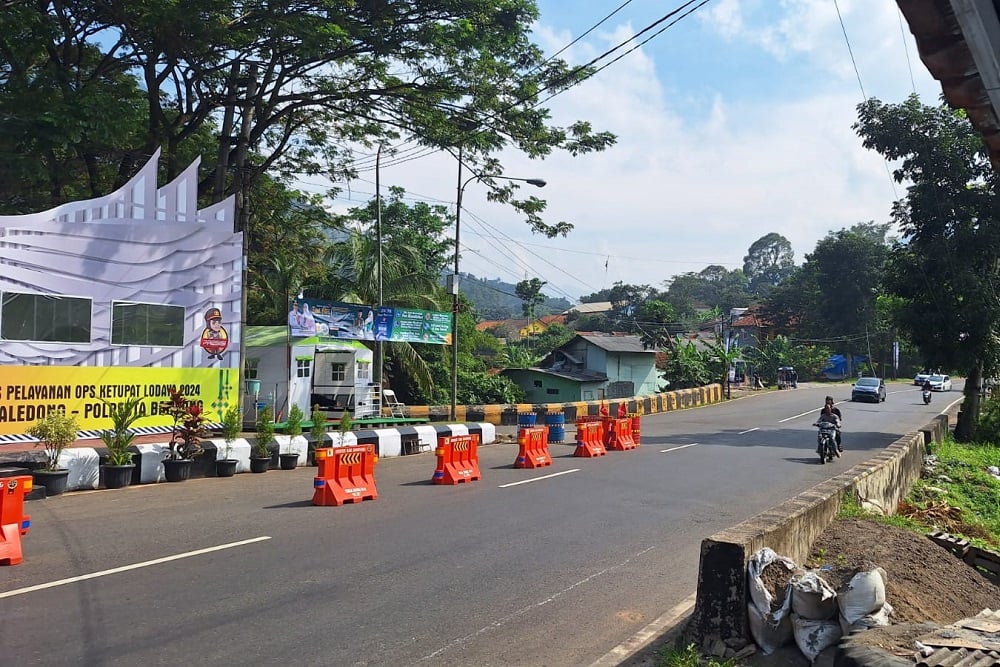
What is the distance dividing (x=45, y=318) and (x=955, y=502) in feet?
59.4

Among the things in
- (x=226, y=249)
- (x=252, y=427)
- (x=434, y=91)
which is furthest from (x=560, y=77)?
(x=252, y=427)

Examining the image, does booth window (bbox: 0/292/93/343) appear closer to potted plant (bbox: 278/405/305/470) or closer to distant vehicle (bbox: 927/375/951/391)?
potted plant (bbox: 278/405/305/470)

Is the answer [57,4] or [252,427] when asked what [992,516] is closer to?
[252,427]

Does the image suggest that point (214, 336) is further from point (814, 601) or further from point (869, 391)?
point (869, 391)

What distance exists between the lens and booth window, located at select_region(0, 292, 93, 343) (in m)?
13.9

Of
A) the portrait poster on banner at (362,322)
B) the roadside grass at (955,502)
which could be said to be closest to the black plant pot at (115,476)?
the portrait poster on banner at (362,322)

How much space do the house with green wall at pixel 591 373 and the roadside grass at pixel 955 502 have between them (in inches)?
984

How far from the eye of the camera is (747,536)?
5.68 m

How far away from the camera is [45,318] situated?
47.2 feet

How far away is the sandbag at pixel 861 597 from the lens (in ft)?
16.1

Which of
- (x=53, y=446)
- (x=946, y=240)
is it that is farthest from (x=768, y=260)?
(x=53, y=446)

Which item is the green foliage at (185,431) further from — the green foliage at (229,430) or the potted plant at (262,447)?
the potted plant at (262,447)

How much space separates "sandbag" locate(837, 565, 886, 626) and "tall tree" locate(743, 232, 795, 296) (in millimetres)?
157273

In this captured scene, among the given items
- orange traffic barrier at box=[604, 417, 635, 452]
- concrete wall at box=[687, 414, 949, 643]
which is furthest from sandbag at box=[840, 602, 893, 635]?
orange traffic barrier at box=[604, 417, 635, 452]
